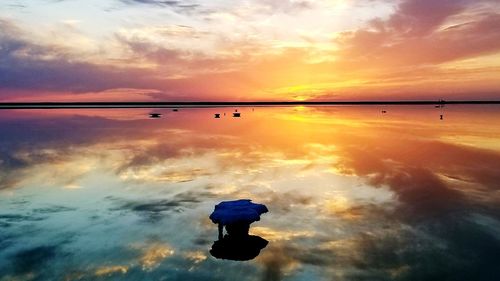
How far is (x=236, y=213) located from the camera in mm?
15406

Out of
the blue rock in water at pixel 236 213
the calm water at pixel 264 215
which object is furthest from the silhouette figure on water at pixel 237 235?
the calm water at pixel 264 215

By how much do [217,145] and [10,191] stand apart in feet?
77.9

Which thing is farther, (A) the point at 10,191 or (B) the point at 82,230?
(A) the point at 10,191

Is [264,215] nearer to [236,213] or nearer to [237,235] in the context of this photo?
[237,235]

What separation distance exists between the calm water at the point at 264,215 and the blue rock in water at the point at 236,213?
1234 mm

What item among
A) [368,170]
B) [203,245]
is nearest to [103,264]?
[203,245]

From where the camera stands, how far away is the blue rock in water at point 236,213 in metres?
15.0

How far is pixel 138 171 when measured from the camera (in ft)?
96.9

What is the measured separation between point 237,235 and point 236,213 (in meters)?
1.00

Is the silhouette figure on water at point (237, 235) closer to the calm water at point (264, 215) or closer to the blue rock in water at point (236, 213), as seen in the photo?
the blue rock in water at point (236, 213)

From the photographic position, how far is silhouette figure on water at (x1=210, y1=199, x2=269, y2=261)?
14711 millimetres

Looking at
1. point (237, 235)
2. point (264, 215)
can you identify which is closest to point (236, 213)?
point (237, 235)

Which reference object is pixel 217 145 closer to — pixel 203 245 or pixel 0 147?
pixel 0 147

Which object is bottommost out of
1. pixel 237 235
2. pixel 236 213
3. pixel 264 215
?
pixel 264 215
